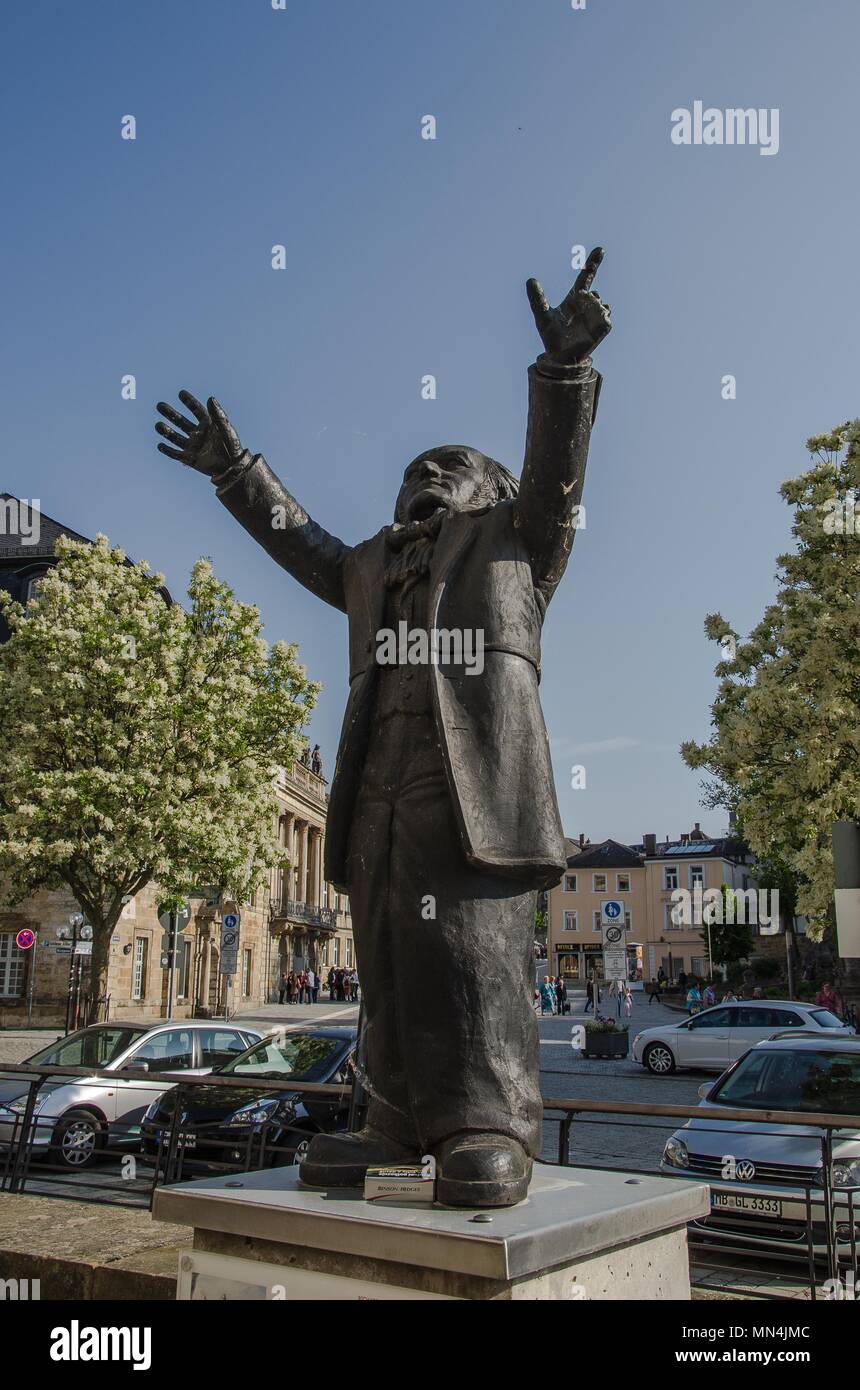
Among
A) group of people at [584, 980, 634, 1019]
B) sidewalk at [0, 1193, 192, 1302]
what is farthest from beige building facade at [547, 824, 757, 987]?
sidewalk at [0, 1193, 192, 1302]

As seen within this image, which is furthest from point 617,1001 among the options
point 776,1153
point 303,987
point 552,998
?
point 776,1153

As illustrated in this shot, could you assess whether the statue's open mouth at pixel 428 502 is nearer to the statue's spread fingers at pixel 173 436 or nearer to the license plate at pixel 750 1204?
the statue's spread fingers at pixel 173 436

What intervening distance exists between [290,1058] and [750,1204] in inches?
226

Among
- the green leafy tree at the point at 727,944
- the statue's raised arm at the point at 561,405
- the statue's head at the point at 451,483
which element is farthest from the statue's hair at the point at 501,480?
the green leafy tree at the point at 727,944

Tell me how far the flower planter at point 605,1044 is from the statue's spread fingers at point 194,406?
2286cm

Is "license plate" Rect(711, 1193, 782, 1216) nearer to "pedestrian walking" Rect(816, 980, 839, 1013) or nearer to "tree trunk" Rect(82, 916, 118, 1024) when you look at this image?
"tree trunk" Rect(82, 916, 118, 1024)

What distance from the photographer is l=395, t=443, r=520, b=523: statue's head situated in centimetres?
393

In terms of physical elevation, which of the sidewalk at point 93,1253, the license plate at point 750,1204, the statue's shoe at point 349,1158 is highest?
the statue's shoe at point 349,1158

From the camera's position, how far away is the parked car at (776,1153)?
731cm

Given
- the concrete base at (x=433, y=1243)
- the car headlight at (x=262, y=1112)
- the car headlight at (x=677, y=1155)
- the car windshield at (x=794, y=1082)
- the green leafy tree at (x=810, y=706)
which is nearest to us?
the concrete base at (x=433, y=1243)

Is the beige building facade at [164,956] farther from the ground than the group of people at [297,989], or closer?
farther from the ground

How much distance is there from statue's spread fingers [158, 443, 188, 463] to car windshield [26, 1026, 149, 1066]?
10.3 m

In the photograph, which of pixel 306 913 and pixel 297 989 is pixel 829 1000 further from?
pixel 306 913

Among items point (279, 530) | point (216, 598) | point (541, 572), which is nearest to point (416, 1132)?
point (541, 572)
